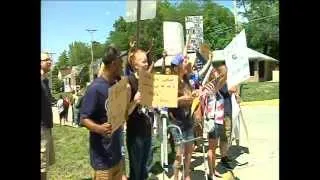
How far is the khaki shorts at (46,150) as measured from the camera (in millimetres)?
1771

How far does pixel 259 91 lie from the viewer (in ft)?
6.97

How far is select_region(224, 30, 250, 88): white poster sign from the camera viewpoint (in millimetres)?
2066

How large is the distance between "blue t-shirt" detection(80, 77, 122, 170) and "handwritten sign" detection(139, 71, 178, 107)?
6.1 inches

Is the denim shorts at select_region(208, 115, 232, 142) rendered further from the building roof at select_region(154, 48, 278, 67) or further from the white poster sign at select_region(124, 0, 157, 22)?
the white poster sign at select_region(124, 0, 157, 22)

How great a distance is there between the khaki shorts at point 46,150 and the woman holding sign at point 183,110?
1.94 feet

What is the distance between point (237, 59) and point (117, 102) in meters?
0.61

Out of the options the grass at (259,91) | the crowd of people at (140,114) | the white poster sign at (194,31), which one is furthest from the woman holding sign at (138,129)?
the grass at (259,91)

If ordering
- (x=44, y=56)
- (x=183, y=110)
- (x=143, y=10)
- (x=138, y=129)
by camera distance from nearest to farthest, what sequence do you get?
(x=44, y=56)
(x=143, y=10)
(x=138, y=129)
(x=183, y=110)

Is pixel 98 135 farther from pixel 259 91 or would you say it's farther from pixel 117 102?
pixel 259 91

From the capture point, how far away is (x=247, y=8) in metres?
1.96

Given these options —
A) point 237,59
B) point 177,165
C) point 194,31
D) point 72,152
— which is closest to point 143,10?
point 194,31

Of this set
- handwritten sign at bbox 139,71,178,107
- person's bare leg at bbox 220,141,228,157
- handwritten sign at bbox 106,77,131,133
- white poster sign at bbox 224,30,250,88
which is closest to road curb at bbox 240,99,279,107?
white poster sign at bbox 224,30,250,88
